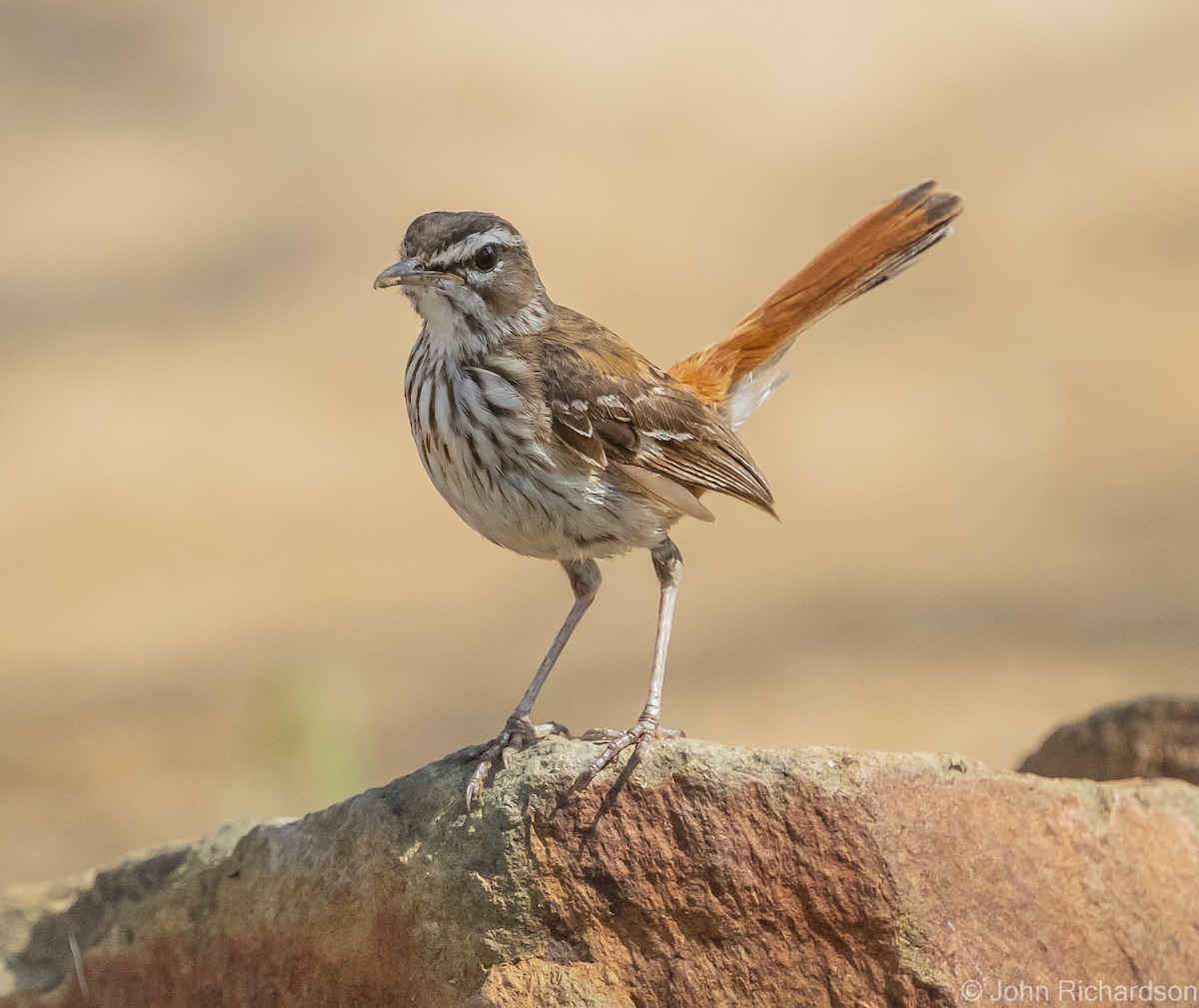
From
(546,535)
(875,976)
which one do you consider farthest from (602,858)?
(546,535)

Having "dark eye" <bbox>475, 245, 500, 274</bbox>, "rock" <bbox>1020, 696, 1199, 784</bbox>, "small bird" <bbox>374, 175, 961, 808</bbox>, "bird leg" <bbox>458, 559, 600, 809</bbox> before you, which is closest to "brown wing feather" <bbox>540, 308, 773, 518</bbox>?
"small bird" <bbox>374, 175, 961, 808</bbox>

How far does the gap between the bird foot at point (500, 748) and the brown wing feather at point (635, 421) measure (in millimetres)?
813

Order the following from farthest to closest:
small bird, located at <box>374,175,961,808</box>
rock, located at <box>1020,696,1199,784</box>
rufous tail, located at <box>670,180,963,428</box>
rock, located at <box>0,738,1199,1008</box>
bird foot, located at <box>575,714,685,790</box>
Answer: rufous tail, located at <box>670,180,963,428</box> < rock, located at <box>1020,696,1199,784</box> < small bird, located at <box>374,175,961,808</box> < bird foot, located at <box>575,714,685,790</box> < rock, located at <box>0,738,1199,1008</box>

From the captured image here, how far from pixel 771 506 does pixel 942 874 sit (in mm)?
2011

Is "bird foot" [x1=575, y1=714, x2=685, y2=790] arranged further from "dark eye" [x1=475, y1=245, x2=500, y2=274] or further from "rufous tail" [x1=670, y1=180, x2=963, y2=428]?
"rufous tail" [x1=670, y1=180, x2=963, y2=428]

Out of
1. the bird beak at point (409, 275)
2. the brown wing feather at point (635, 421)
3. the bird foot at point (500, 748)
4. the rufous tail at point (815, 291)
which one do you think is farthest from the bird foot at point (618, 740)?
the rufous tail at point (815, 291)

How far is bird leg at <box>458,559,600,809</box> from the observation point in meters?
4.57

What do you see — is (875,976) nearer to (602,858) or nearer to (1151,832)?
(602,858)

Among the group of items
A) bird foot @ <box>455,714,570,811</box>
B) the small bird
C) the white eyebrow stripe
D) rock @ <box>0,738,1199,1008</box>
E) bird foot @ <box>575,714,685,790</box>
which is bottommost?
rock @ <box>0,738,1199,1008</box>

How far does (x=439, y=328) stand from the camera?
534cm

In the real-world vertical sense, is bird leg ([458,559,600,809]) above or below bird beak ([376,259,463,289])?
below

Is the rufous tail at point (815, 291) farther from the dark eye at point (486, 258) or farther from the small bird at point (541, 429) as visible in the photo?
the dark eye at point (486, 258)

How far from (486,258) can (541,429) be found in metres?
0.58

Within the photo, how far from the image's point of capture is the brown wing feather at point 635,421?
17.2ft
